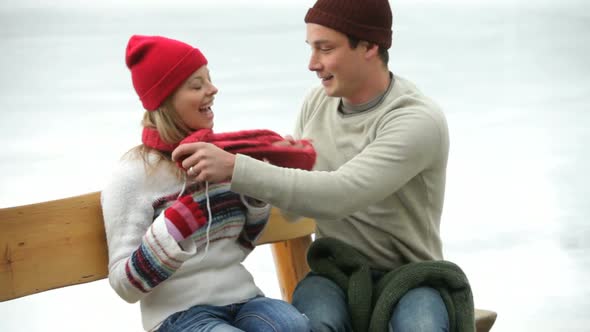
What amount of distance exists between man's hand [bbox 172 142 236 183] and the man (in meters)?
0.06

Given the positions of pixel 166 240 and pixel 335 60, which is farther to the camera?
pixel 335 60

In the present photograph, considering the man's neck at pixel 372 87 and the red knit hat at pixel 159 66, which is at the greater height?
the red knit hat at pixel 159 66

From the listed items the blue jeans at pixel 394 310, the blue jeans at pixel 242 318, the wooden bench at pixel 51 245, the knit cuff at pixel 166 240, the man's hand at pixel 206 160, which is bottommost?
the blue jeans at pixel 394 310

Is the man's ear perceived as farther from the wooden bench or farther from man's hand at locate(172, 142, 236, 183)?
the wooden bench

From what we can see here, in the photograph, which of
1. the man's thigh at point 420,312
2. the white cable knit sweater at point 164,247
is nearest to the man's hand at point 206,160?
the white cable knit sweater at point 164,247

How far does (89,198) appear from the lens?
2.34 m

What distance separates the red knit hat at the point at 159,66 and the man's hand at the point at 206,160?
160mm

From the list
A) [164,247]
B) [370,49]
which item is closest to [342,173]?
[370,49]

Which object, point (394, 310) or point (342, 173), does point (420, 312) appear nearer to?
point (394, 310)

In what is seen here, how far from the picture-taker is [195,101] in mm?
2264

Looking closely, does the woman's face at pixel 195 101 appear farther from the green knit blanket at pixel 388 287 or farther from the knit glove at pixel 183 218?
the green knit blanket at pixel 388 287

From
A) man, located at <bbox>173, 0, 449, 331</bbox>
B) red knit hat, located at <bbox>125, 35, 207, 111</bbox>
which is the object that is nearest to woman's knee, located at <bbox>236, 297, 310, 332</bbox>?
man, located at <bbox>173, 0, 449, 331</bbox>

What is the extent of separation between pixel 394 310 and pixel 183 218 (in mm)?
541

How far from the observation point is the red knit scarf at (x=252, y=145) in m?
2.24
